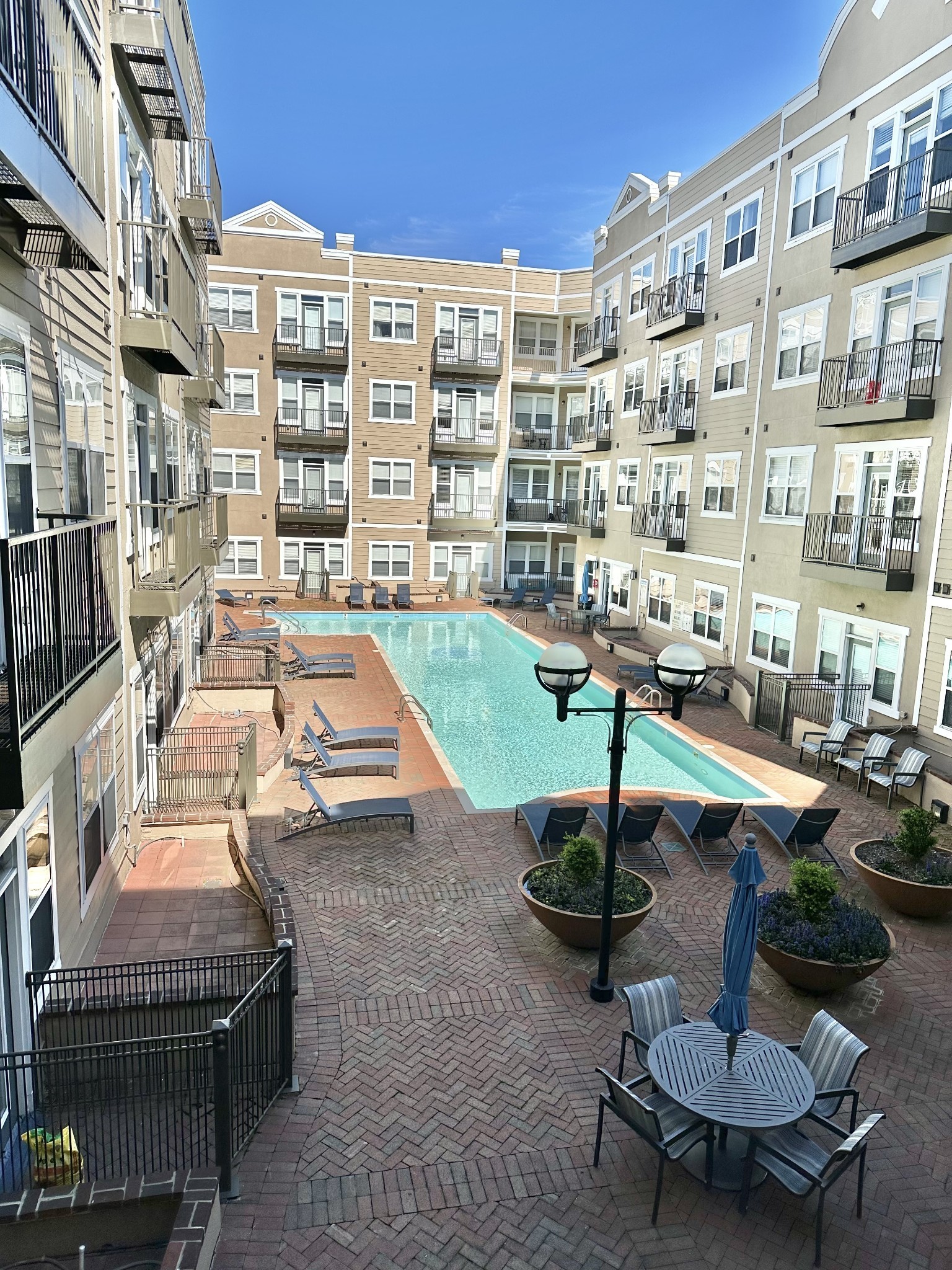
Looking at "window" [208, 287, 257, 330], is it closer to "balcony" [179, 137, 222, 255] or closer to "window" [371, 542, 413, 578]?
"window" [371, 542, 413, 578]

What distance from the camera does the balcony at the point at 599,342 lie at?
30719mm

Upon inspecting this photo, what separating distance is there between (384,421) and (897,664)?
2553cm

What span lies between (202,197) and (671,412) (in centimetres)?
1465

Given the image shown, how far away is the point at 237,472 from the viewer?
3522 cm

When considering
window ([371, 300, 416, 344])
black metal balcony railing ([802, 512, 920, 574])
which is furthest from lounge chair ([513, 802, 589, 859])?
window ([371, 300, 416, 344])

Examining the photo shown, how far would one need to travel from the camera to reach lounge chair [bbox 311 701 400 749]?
1598 centimetres

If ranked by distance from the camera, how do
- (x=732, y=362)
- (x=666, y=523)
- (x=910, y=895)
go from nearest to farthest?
(x=910, y=895) < (x=732, y=362) < (x=666, y=523)

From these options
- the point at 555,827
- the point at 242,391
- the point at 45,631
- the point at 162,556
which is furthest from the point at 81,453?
the point at 242,391

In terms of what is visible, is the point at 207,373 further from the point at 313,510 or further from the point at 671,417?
the point at 313,510

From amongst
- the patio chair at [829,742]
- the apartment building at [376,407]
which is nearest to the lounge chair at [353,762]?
the patio chair at [829,742]

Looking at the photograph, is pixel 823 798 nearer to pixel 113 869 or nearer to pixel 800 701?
pixel 800 701

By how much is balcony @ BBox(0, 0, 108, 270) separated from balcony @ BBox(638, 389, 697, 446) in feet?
63.1

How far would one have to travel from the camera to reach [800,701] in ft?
61.4

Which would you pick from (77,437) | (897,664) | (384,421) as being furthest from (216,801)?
(384,421)
